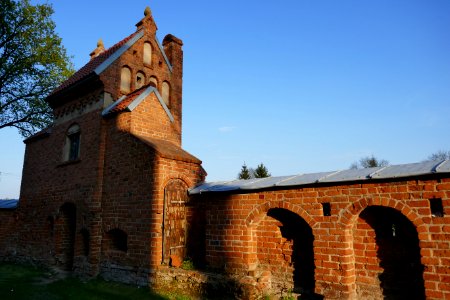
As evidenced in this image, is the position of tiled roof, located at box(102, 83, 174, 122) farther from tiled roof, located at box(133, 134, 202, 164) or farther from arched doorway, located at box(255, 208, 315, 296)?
arched doorway, located at box(255, 208, 315, 296)

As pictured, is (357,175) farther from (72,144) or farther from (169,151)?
(72,144)

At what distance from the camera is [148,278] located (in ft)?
25.7

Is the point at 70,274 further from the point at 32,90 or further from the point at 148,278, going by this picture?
the point at 32,90

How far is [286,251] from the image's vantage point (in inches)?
263

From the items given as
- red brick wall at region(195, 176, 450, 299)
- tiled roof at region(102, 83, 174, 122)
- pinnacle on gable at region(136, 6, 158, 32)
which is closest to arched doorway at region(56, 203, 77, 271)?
tiled roof at region(102, 83, 174, 122)

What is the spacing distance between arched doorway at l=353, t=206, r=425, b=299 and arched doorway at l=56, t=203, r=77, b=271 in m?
9.72

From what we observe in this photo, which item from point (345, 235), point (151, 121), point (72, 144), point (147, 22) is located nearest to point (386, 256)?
point (345, 235)

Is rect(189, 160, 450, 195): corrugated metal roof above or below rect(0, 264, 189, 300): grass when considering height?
above

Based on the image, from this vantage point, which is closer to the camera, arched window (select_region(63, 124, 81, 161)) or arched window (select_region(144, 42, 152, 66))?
arched window (select_region(63, 124, 81, 161))

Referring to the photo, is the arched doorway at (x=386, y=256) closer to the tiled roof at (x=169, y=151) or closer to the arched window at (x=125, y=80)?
the tiled roof at (x=169, y=151)

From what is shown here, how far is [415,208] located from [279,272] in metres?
3.10

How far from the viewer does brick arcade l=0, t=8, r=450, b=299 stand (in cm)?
534

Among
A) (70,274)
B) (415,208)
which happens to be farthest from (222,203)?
(70,274)

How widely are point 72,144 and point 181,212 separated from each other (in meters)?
5.98
